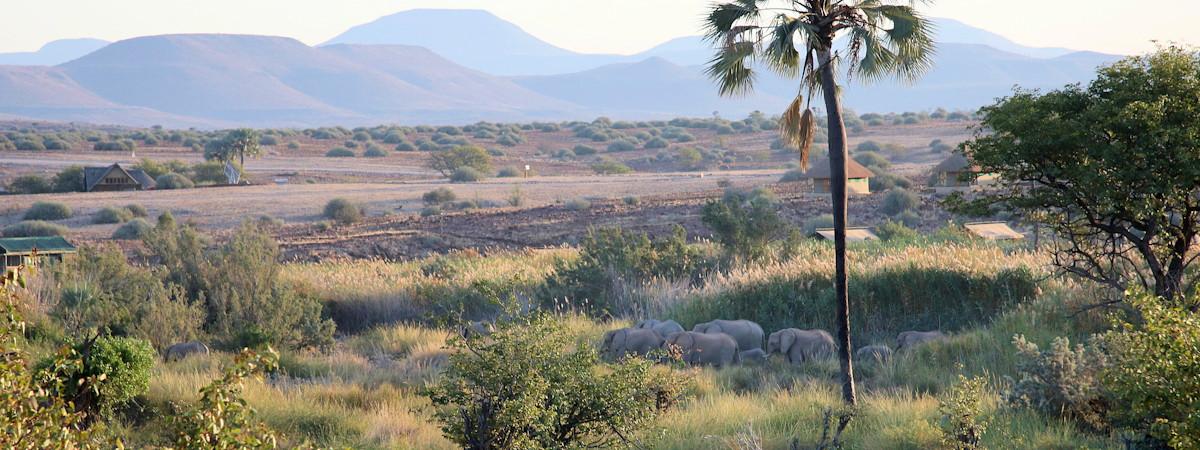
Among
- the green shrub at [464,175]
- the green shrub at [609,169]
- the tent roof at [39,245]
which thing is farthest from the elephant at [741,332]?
the green shrub at [609,169]

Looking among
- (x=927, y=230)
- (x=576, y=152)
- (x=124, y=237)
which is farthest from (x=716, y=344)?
(x=576, y=152)

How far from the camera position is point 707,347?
1268cm

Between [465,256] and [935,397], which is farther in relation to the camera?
[465,256]

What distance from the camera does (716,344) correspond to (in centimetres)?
1271

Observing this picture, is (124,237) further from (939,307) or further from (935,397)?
(935,397)

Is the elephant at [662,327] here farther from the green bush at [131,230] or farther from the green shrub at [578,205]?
the green shrub at [578,205]

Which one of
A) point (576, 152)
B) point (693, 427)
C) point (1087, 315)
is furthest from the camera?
point (576, 152)

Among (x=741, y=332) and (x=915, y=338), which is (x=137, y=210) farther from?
(x=915, y=338)

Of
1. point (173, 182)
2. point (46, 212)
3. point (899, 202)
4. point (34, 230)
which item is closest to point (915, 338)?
point (899, 202)

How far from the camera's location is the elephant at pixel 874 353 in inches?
483

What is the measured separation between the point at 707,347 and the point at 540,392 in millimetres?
5779

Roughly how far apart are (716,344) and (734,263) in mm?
6076

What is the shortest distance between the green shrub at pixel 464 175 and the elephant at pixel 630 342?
121 ft

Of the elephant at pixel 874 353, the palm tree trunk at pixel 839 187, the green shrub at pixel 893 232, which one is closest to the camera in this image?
A: the palm tree trunk at pixel 839 187
